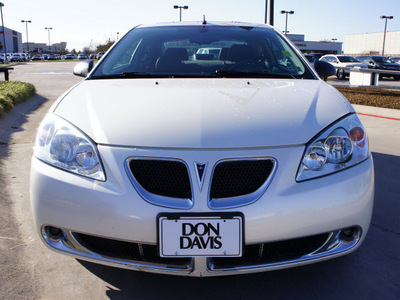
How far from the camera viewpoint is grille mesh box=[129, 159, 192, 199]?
1.82m

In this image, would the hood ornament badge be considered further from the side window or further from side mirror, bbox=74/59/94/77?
side mirror, bbox=74/59/94/77

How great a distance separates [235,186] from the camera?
6.01 ft

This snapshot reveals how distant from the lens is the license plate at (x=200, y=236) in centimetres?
172

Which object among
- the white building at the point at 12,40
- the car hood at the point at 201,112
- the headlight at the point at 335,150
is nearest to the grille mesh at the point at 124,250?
the car hood at the point at 201,112

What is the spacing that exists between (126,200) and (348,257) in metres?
1.48

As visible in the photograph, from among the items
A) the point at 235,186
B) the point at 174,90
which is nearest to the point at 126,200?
the point at 235,186

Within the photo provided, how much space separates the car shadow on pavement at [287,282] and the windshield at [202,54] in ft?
4.26

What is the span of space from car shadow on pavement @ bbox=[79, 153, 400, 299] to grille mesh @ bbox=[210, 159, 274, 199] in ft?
2.06

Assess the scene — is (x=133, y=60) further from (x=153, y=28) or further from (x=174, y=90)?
(x=174, y=90)

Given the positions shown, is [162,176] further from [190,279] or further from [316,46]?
[316,46]

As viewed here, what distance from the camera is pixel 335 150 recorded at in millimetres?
1995

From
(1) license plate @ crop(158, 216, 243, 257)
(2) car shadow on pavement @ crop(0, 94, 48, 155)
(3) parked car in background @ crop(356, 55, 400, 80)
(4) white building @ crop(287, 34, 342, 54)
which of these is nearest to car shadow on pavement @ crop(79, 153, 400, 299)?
(1) license plate @ crop(158, 216, 243, 257)

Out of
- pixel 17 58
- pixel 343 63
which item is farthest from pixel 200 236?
pixel 17 58

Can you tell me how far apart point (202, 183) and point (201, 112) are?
43 centimetres
